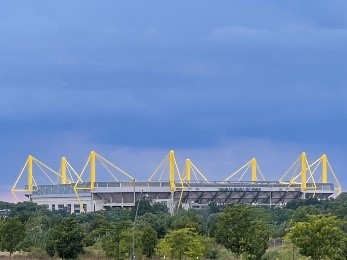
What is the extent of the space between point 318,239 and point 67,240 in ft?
53.6

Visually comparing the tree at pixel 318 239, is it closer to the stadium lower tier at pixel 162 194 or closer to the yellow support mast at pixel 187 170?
the stadium lower tier at pixel 162 194

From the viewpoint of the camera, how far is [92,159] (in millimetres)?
142500

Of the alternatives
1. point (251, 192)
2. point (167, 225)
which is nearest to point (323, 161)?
point (251, 192)

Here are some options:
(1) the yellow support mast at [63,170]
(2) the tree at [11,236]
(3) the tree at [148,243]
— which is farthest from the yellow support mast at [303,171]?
(3) the tree at [148,243]

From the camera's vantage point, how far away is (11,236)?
54.6 metres

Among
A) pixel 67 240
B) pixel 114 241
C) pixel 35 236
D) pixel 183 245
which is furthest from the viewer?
pixel 35 236

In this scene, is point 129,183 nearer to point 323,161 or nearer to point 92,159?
point 92,159

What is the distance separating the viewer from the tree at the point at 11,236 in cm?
5434

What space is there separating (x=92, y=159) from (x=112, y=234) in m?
92.2

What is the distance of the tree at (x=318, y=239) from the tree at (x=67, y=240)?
1456 centimetres

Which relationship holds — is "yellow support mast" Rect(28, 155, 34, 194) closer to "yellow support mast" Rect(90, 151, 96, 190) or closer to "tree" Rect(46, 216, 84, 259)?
"yellow support mast" Rect(90, 151, 96, 190)

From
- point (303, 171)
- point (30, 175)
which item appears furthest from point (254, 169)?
point (30, 175)

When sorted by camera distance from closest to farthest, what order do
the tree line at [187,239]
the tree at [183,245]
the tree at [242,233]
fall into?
the tree line at [187,239] → the tree at [242,233] → the tree at [183,245]

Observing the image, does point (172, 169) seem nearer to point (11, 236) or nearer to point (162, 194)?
point (162, 194)
